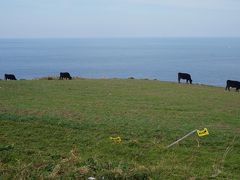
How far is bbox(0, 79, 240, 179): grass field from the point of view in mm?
8531

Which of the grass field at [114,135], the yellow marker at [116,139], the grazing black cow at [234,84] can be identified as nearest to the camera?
the grass field at [114,135]

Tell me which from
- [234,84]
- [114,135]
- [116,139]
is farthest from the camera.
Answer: [234,84]

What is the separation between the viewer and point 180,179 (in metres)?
8.25

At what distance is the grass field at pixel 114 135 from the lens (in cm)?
853

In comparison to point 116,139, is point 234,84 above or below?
above

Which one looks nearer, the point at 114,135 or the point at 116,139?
the point at 116,139

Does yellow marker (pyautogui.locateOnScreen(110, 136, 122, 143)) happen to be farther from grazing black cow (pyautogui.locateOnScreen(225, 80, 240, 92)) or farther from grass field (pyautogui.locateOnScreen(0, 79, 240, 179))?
grazing black cow (pyautogui.locateOnScreen(225, 80, 240, 92))

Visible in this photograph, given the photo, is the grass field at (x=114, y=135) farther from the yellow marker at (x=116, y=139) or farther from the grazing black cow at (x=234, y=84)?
the grazing black cow at (x=234, y=84)

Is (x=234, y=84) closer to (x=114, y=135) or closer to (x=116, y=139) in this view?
(x=114, y=135)

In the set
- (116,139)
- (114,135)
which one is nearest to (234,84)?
(114,135)

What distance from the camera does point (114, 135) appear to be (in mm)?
12891

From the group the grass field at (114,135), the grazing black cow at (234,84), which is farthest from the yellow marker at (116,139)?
the grazing black cow at (234,84)

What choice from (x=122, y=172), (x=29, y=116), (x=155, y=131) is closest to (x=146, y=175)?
(x=122, y=172)

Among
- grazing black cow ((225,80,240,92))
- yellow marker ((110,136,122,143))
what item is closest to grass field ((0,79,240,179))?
yellow marker ((110,136,122,143))
